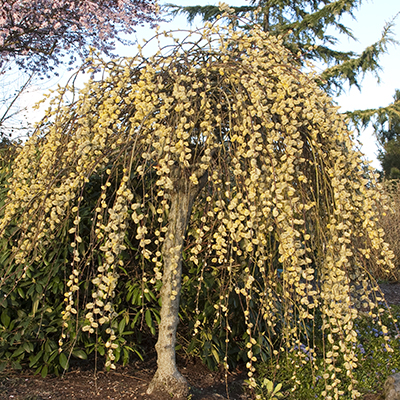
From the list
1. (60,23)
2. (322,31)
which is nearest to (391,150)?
(322,31)

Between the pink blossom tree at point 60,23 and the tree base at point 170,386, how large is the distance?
563cm

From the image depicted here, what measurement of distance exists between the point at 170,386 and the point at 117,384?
417mm

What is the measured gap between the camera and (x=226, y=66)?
6.51ft

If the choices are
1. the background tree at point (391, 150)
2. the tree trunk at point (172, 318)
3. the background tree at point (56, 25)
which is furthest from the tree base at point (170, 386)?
the background tree at point (391, 150)

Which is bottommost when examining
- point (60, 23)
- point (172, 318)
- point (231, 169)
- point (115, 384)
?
point (115, 384)

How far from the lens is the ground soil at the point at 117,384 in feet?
7.75

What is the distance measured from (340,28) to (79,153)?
11.3 metres

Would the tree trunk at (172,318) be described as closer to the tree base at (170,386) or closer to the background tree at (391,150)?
the tree base at (170,386)

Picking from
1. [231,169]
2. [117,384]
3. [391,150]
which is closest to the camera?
[231,169]

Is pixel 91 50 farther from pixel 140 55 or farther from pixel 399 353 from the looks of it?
pixel 399 353

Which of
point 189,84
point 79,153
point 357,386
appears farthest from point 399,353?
point 79,153

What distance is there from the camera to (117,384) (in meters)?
2.51

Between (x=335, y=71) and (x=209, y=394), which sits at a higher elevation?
(x=335, y=71)

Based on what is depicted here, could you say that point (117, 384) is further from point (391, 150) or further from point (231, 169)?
point (391, 150)
